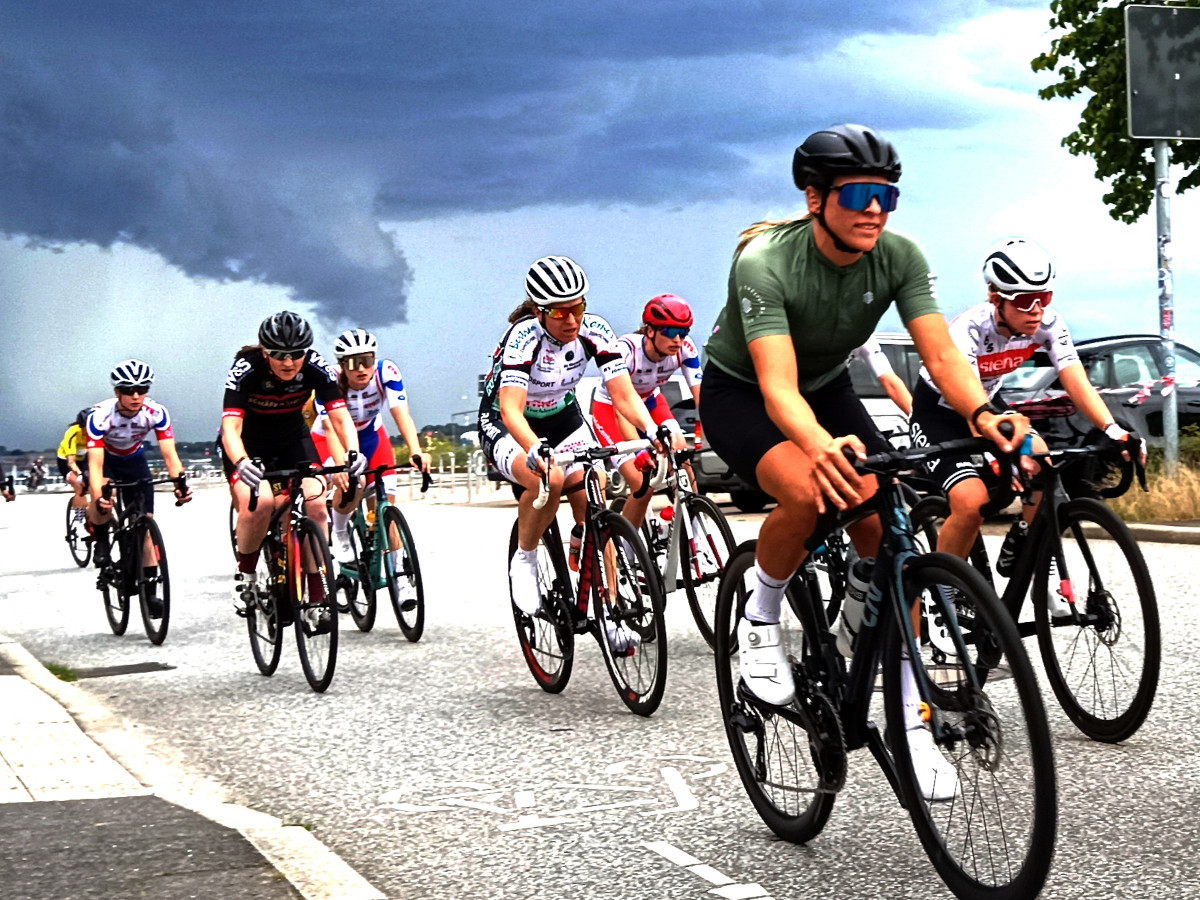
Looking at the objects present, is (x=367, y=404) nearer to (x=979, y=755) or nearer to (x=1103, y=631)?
(x=1103, y=631)

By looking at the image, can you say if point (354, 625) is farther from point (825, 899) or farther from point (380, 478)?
point (825, 899)

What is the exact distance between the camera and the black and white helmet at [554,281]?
7236mm

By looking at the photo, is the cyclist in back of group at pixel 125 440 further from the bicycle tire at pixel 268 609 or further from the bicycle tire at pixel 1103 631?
the bicycle tire at pixel 1103 631

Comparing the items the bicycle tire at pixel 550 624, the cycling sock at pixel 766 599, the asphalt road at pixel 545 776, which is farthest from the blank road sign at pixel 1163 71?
the cycling sock at pixel 766 599

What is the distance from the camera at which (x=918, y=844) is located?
4.62 m

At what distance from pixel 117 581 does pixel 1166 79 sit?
452 inches

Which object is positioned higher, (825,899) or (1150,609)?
(1150,609)

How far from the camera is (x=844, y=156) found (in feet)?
13.8

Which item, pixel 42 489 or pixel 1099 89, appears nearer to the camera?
pixel 1099 89

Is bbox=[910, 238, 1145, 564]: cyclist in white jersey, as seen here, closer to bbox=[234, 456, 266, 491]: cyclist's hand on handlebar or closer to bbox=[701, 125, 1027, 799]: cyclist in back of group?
bbox=[701, 125, 1027, 799]: cyclist in back of group

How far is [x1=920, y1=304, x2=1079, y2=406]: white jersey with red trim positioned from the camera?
21.5ft

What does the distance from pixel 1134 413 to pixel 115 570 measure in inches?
457

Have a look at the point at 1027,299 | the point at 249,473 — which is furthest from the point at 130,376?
the point at 1027,299

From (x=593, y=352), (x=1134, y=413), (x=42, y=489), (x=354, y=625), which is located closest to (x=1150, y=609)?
(x=593, y=352)
